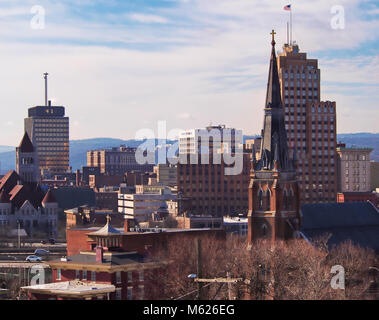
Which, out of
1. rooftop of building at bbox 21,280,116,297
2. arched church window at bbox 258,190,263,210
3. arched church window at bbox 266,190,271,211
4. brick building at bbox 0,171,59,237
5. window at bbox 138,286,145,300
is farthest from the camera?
brick building at bbox 0,171,59,237

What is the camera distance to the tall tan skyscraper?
173375mm

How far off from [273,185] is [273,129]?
5.57m

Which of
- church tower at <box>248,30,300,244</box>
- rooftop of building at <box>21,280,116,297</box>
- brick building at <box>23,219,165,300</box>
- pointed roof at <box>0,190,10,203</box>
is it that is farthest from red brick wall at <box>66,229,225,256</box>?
pointed roof at <box>0,190,10,203</box>

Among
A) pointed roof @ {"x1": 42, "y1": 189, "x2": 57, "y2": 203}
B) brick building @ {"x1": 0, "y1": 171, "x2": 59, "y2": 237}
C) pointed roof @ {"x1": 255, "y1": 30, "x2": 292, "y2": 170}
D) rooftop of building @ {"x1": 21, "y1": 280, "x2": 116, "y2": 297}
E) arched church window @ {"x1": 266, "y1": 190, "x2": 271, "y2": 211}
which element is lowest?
brick building @ {"x1": 0, "y1": 171, "x2": 59, "y2": 237}

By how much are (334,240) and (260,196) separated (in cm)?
894

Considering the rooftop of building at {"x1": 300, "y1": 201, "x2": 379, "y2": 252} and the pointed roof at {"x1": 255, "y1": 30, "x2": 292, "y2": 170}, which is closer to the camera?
the pointed roof at {"x1": 255, "y1": 30, "x2": 292, "y2": 170}

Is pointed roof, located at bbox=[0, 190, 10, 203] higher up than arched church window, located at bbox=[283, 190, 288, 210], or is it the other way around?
arched church window, located at bbox=[283, 190, 288, 210]

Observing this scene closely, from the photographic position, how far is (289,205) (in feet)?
296

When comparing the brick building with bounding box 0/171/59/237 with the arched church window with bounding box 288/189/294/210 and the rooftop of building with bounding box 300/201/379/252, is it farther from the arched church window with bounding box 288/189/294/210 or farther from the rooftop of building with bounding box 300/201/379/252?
the arched church window with bounding box 288/189/294/210

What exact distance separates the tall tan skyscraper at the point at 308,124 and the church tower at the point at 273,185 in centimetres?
8162

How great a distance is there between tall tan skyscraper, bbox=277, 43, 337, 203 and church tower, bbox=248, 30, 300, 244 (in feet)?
268

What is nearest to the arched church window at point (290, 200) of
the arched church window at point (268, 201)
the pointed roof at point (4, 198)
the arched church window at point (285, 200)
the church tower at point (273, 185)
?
the church tower at point (273, 185)
